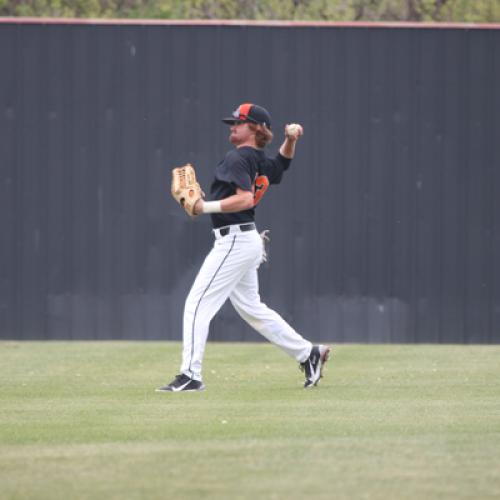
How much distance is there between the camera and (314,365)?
9141 millimetres

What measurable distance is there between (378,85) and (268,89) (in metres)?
1.10

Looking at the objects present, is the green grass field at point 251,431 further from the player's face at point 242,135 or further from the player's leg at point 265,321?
the player's face at point 242,135

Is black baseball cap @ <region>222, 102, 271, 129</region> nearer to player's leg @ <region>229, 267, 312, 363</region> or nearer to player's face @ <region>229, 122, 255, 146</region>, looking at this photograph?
player's face @ <region>229, 122, 255, 146</region>

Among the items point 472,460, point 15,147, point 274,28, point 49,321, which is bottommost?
point 49,321

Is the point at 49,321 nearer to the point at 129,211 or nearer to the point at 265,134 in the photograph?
the point at 129,211

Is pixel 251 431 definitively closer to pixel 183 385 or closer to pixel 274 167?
pixel 183 385

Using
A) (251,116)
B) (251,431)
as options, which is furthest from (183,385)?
(251,431)

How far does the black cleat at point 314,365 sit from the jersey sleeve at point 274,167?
4.10 ft

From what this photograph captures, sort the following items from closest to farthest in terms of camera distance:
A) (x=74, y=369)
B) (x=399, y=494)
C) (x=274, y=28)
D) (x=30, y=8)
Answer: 1. (x=399, y=494)
2. (x=74, y=369)
3. (x=274, y=28)
4. (x=30, y=8)

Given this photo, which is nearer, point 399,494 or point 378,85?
A: point 399,494

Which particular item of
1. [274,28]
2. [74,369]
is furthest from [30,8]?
[74,369]

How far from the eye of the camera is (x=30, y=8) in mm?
14305

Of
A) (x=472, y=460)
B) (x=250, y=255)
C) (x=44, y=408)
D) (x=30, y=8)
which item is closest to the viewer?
(x=472, y=460)

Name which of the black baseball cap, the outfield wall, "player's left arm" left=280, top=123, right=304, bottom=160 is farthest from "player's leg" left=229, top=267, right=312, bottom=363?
the outfield wall
